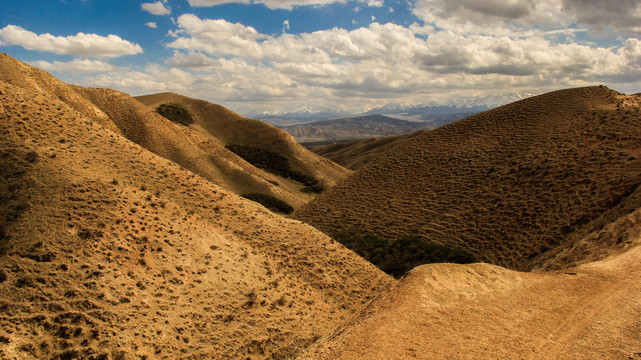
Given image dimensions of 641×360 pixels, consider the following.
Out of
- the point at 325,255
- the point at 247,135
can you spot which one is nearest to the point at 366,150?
the point at 247,135

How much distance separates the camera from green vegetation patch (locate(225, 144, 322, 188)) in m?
83.8

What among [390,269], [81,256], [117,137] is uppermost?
[117,137]

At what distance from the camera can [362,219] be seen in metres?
35.3

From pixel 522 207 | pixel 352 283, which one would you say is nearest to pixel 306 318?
pixel 352 283

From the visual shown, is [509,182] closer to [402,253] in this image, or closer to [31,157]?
[402,253]

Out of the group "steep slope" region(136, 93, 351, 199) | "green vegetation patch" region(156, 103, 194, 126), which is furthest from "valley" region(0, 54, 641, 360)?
"steep slope" region(136, 93, 351, 199)

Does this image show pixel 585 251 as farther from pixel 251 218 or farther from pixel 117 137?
pixel 117 137

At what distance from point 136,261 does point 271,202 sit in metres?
41.6

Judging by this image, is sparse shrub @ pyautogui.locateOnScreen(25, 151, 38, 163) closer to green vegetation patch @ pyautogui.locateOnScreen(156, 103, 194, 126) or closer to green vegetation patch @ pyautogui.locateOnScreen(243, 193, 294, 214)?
green vegetation patch @ pyautogui.locateOnScreen(243, 193, 294, 214)

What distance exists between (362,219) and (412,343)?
25232 mm

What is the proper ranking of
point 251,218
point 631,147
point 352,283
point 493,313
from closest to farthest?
1. point 493,313
2. point 352,283
3. point 251,218
4. point 631,147

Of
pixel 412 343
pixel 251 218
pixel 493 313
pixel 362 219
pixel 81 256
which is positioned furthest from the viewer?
pixel 362 219

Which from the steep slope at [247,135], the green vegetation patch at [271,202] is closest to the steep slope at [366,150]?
the steep slope at [247,135]

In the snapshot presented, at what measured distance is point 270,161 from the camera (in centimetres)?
8694
